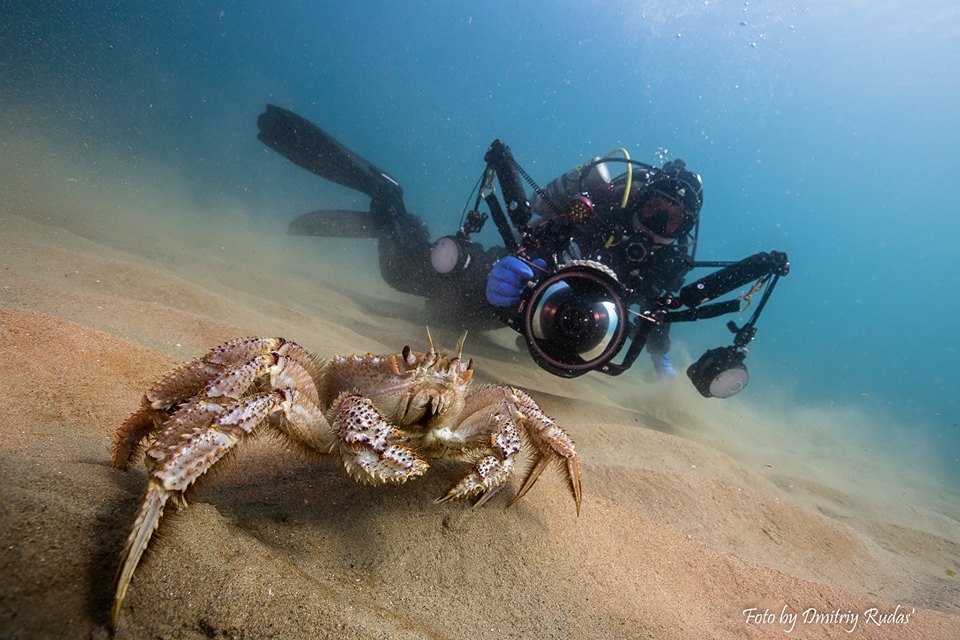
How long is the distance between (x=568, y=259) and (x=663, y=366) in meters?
4.93

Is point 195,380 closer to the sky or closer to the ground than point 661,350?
closer to the ground

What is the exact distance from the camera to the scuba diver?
17.2 ft

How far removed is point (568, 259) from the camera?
754cm

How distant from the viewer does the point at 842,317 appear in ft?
310

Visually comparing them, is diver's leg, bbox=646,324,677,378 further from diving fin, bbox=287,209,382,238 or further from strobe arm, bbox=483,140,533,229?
diving fin, bbox=287,209,382,238

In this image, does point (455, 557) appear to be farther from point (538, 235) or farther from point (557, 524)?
point (538, 235)

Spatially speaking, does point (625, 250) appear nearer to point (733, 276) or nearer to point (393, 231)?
point (733, 276)

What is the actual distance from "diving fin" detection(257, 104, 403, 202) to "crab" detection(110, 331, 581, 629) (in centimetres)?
968

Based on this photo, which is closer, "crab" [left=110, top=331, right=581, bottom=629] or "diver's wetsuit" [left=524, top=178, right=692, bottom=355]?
"crab" [left=110, top=331, right=581, bottom=629]

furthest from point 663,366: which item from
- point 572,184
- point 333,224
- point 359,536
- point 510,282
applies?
point 359,536

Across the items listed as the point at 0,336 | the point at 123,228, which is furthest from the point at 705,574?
the point at 123,228

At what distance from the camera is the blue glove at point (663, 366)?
34.2ft

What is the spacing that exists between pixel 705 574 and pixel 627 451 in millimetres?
→ 2015

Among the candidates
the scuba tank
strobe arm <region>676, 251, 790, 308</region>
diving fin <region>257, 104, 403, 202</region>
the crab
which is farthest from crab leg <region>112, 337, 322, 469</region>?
diving fin <region>257, 104, 403, 202</region>
